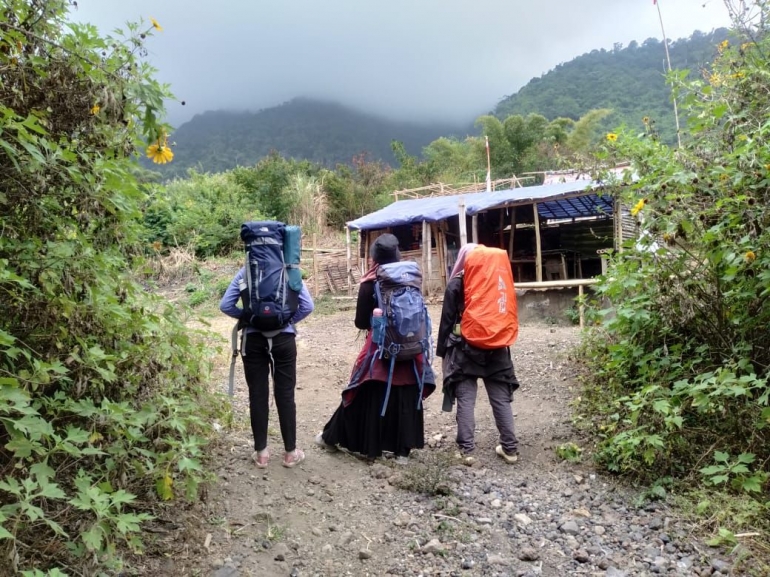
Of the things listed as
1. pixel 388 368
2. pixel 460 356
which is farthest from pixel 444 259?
pixel 388 368

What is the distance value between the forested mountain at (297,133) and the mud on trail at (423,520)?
184 feet

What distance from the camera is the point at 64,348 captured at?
1997mm

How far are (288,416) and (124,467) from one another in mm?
1364

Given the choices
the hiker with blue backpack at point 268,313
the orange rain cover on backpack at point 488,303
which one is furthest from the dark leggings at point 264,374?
the orange rain cover on backpack at point 488,303

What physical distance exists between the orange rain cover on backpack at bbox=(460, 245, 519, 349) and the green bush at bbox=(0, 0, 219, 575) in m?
2.06

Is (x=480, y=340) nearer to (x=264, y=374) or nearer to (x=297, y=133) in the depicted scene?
(x=264, y=374)

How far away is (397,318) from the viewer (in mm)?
3498

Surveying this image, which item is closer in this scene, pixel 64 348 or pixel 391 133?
pixel 64 348

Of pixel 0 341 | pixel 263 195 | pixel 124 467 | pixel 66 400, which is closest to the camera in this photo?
pixel 0 341

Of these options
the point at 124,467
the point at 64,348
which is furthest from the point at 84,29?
the point at 124,467

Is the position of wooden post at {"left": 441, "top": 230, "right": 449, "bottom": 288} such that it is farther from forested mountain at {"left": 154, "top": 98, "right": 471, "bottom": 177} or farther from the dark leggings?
forested mountain at {"left": 154, "top": 98, "right": 471, "bottom": 177}

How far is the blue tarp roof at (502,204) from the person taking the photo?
1200cm

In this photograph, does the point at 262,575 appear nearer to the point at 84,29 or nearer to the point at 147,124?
the point at 147,124

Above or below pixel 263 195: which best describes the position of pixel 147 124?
below
